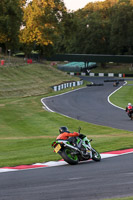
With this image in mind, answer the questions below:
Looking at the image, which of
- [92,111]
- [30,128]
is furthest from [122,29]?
[30,128]

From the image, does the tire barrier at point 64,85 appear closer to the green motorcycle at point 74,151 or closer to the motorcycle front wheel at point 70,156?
the green motorcycle at point 74,151

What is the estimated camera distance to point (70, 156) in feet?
45.1

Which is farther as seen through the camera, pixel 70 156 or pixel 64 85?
pixel 64 85

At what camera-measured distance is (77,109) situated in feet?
135

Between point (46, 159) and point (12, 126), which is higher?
point (46, 159)

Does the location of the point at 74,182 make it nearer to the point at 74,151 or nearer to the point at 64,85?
the point at 74,151

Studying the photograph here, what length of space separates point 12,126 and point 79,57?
270ft

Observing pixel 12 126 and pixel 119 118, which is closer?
pixel 12 126

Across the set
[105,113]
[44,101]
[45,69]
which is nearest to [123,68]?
[45,69]

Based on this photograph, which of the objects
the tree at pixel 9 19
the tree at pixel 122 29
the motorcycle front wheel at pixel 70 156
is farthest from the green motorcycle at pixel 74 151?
the tree at pixel 122 29

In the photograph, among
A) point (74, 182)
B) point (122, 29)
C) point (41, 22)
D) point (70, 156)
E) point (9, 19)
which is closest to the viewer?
point (74, 182)

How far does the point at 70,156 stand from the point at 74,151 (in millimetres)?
233

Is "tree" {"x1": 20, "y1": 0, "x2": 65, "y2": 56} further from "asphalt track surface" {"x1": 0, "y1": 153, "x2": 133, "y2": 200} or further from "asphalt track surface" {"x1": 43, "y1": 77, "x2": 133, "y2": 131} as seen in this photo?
"asphalt track surface" {"x1": 0, "y1": 153, "x2": 133, "y2": 200}

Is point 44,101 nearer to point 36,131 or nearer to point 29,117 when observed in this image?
point 29,117
